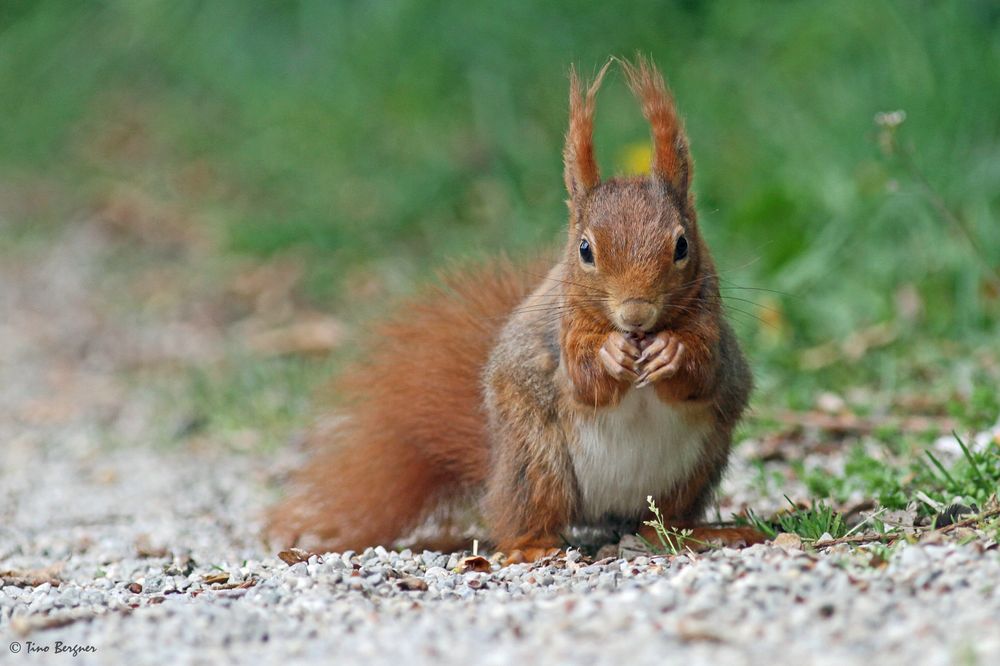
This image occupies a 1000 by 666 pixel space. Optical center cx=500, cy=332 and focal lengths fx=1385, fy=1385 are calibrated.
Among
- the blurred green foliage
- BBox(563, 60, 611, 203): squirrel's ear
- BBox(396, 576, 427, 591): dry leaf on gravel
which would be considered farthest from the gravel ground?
the blurred green foliage

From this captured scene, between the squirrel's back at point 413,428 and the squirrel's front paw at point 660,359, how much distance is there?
0.54 m

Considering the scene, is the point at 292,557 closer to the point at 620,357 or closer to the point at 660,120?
the point at 620,357

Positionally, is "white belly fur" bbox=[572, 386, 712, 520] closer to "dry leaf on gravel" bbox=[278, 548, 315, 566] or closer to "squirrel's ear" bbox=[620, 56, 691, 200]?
"squirrel's ear" bbox=[620, 56, 691, 200]

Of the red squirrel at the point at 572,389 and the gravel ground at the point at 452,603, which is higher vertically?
the red squirrel at the point at 572,389

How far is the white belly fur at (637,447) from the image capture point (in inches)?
102

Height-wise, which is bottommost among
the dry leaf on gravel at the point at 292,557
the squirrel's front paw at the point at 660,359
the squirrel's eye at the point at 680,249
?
the dry leaf on gravel at the point at 292,557

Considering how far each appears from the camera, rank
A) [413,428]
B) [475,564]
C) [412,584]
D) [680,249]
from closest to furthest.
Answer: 1. [412,584]
2. [680,249]
3. [475,564]
4. [413,428]

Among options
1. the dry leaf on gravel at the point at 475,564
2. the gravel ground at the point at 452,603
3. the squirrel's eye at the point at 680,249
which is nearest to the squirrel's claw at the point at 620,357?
the squirrel's eye at the point at 680,249

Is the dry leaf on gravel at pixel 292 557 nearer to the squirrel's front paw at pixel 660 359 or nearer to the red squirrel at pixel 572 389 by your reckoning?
the red squirrel at pixel 572 389

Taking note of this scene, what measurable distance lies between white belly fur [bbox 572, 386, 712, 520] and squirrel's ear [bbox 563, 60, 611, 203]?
437 mm

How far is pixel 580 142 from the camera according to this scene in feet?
8.82

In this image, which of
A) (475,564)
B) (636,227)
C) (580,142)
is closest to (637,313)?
(636,227)

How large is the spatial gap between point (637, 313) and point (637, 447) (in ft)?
1.01

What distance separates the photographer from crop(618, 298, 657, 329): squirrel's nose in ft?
7.99
